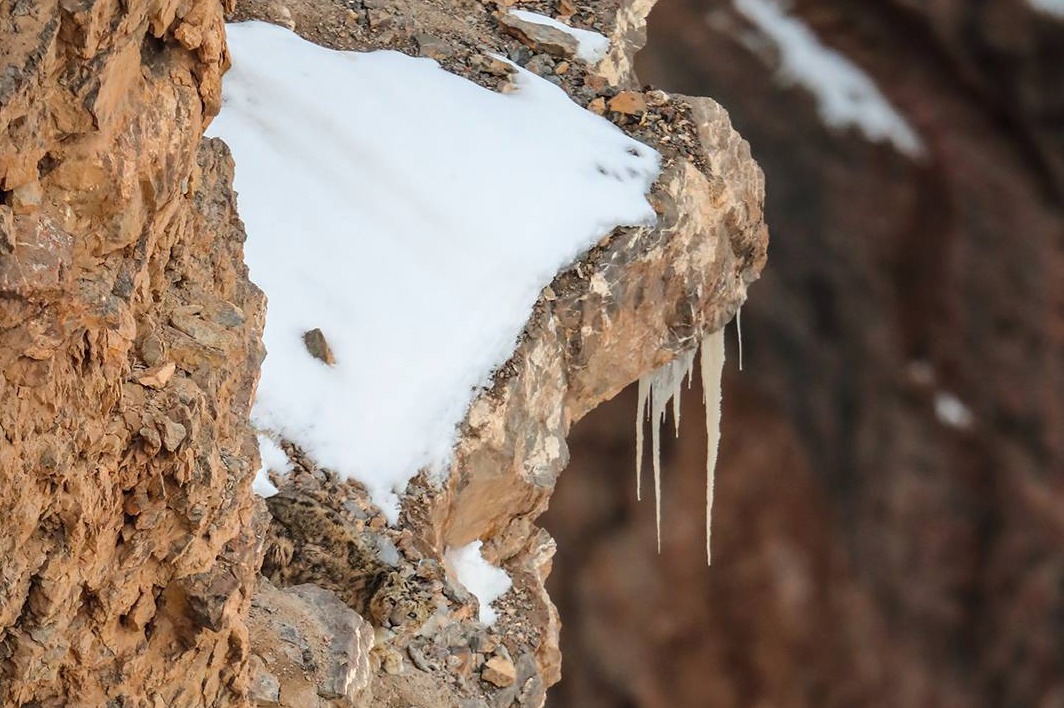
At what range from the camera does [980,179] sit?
8578 mm

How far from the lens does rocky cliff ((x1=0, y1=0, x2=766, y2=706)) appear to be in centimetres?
171

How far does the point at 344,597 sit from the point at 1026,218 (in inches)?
241

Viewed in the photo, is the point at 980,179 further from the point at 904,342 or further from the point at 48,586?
the point at 48,586

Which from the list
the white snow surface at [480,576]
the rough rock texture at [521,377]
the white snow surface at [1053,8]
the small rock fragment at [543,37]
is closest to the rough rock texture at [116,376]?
the rough rock texture at [521,377]

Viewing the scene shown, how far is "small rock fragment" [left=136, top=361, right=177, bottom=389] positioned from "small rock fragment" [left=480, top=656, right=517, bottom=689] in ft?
7.08

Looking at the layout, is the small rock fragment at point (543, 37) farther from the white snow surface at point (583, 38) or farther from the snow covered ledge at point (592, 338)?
the snow covered ledge at point (592, 338)

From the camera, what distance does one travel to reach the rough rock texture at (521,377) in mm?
3957

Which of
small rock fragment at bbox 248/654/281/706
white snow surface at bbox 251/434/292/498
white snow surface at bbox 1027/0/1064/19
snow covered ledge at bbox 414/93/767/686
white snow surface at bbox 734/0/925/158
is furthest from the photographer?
white snow surface at bbox 734/0/925/158

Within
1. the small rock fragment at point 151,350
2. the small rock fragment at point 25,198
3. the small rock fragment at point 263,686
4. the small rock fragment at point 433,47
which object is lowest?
the small rock fragment at point 433,47

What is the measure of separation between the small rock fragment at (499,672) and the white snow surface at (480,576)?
0.92 feet

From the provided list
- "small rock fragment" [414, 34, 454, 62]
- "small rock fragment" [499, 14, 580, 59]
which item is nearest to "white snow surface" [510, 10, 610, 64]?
"small rock fragment" [499, 14, 580, 59]

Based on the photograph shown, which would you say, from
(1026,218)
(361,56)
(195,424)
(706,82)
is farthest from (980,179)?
(195,424)

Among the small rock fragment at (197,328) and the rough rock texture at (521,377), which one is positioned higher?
the small rock fragment at (197,328)

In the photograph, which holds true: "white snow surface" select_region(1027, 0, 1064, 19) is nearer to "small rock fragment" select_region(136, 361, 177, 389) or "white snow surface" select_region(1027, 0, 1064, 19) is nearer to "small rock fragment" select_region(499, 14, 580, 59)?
"small rock fragment" select_region(499, 14, 580, 59)
